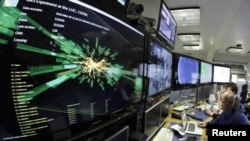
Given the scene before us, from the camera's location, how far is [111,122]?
842 mm

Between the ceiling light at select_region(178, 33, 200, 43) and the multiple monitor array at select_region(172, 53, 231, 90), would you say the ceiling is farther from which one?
the multiple monitor array at select_region(172, 53, 231, 90)

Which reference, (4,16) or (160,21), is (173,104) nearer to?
(160,21)

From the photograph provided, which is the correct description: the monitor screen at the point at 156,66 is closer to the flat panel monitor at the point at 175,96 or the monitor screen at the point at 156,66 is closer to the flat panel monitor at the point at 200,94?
the flat panel monitor at the point at 175,96

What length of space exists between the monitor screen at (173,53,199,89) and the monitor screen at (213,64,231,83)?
1.32 metres

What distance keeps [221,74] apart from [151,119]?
10.9ft

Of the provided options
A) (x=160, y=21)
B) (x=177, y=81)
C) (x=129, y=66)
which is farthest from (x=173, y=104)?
(x=129, y=66)

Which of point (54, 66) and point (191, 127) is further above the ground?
point (54, 66)

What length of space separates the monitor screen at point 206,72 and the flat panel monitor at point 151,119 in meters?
1.72

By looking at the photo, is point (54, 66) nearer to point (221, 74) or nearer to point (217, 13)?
point (217, 13)

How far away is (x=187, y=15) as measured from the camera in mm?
3473

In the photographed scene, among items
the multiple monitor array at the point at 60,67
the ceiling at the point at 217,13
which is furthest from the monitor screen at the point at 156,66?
the ceiling at the point at 217,13

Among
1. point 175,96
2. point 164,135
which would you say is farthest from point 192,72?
point 164,135

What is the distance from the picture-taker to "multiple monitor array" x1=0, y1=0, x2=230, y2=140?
44 centimetres

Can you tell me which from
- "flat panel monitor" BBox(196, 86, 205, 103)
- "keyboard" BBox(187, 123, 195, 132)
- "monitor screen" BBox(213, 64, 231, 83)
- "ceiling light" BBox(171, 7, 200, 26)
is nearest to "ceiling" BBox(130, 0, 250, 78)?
"ceiling light" BBox(171, 7, 200, 26)
